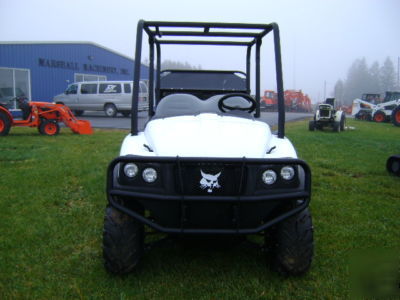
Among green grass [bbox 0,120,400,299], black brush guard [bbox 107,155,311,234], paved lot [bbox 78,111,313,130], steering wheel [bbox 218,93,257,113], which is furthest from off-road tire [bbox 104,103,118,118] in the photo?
black brush guard [bbox 107,155,311,234]

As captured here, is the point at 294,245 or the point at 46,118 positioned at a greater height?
the point at 46,118

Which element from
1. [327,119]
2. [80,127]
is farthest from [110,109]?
[327,119]

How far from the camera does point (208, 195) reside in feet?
7.88

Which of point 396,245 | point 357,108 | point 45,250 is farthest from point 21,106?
point 357,108

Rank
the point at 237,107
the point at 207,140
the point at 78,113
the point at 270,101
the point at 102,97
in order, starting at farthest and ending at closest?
the point at 270,101 → the point at 78,113 → the point at 102,97 → the point at 237,107 → the point at 207,140

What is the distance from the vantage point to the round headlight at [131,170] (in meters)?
2.48

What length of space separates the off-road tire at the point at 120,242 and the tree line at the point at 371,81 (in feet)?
310

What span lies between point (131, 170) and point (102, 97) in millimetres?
17075

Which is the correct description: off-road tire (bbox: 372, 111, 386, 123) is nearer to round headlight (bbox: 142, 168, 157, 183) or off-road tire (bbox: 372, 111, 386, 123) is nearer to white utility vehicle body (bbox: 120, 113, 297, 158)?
white utility vehicle body (bbox: 120, 113, 297, 158)

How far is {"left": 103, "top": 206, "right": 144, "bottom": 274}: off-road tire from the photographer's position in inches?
101

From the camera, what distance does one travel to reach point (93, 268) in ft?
9.19

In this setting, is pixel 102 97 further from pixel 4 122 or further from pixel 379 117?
pixel 379 117

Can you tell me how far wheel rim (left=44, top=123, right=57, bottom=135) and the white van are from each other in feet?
25.0

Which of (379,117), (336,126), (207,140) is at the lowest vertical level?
(336,126)
